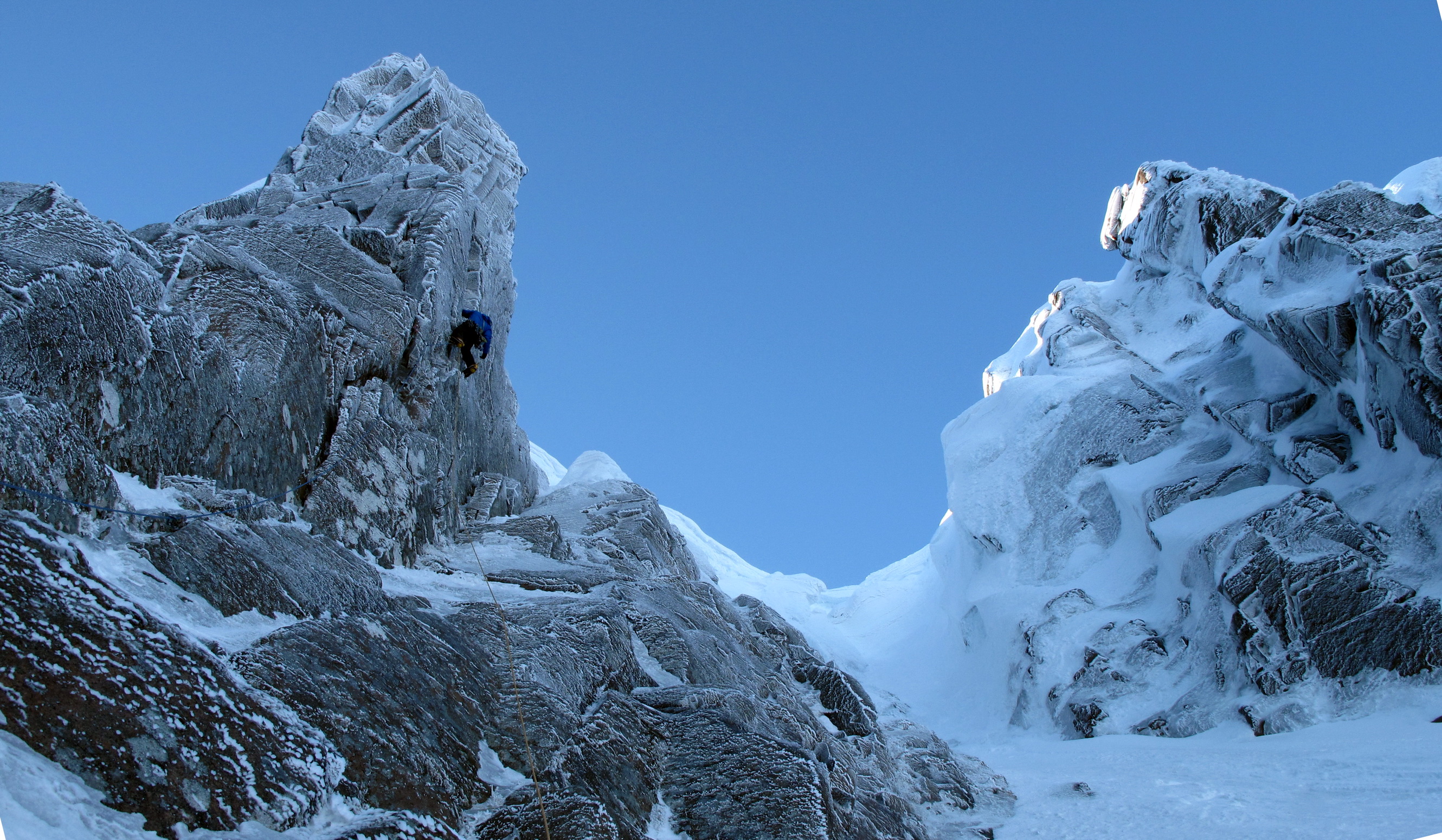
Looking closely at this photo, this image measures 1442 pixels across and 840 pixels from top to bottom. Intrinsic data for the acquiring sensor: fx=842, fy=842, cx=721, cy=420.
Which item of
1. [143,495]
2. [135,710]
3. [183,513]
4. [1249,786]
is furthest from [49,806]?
[1249,786]

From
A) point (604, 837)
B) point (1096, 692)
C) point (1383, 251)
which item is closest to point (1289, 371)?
point (1383, 251)

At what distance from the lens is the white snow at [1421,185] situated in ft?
114

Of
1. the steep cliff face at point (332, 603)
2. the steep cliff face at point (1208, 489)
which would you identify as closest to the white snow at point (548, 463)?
the steep cliff face at point (1208, 489)

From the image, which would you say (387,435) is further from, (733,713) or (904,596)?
(904,596)

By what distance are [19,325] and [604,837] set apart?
8552 millimetres

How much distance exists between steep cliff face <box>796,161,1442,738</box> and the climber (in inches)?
798

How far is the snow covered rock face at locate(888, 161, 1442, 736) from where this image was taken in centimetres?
2202

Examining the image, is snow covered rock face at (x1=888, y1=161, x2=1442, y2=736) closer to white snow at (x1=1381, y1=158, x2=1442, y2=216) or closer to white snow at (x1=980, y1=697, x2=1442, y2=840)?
white snow at (x1=980, y1=697, x2=1442, y2=840)

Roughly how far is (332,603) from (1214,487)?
28.5 m

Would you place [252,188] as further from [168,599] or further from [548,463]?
[548,463]

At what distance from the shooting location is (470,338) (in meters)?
18.8

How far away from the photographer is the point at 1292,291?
1059 inches

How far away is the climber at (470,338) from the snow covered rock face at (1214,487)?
20.3 m

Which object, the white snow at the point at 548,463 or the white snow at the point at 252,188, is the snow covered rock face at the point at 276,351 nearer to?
the white snow at the point at 252,188
